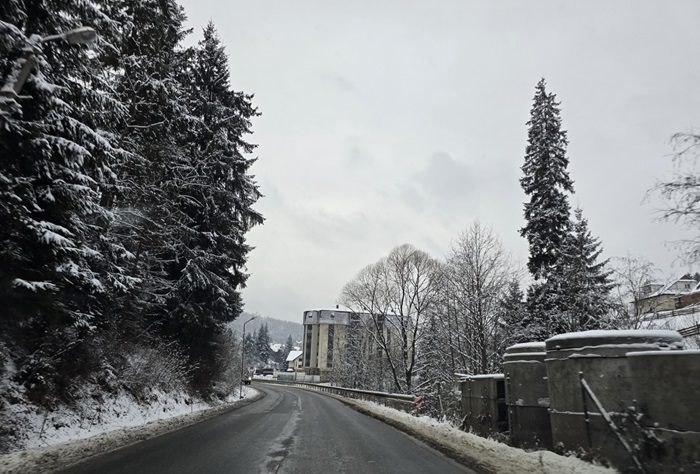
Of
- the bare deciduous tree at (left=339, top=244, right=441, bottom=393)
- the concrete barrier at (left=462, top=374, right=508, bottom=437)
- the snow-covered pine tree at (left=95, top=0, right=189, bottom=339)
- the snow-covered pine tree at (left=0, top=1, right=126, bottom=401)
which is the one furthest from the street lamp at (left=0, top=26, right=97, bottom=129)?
the bare deciduous tree at (left=339, top=244, right=441, bottom=393)

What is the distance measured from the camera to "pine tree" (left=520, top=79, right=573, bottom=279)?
23.8 meters

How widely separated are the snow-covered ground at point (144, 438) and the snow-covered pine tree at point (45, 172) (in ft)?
5.33

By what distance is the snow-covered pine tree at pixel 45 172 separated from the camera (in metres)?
7.47

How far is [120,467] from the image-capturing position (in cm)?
692

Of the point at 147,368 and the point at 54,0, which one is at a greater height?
the point at 54,0

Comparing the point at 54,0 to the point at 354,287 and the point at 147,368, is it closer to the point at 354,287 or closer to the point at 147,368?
the point at 147,368

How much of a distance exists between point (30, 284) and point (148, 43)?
9182 mm

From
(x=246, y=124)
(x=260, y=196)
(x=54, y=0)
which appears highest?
(x=246, y=124)

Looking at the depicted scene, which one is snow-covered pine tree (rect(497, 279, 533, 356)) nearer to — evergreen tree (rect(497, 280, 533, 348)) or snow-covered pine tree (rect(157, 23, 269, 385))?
evergreen tree (rect(497, 280, 533, 348))

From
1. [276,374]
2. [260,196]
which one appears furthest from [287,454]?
[276,374]

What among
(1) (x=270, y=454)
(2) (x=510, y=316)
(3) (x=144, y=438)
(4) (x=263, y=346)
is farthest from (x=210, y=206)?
(4) (x=263, y=346)

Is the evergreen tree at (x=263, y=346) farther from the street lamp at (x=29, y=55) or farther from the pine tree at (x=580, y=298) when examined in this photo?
the street lamp at (x=29, y=55)

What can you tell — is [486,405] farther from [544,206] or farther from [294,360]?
[294,360]

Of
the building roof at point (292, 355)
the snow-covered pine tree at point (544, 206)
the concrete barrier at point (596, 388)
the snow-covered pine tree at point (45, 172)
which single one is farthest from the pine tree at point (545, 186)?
the building roof at point (292, 355)
